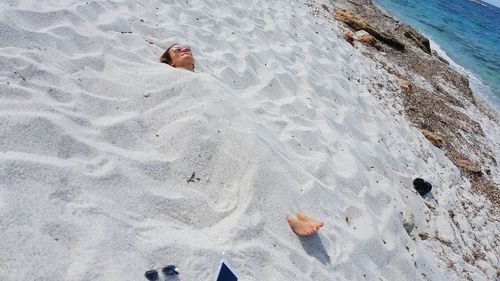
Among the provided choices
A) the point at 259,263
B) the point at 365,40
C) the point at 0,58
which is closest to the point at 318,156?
the point at 259,263

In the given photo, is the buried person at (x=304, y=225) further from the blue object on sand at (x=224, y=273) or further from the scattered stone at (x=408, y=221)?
the scattered stone at (x=408, y=221)

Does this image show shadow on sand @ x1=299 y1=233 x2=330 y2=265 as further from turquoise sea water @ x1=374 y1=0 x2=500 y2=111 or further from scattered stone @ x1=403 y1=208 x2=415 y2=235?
turquoise sea water @ x1=374 y1=0 x2=500 y2=111

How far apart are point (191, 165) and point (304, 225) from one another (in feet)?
2.95

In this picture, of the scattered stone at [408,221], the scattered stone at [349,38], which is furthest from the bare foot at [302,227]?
the scattered stone at [349,38]

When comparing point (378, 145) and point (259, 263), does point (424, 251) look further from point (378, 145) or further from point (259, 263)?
point (259, 263)

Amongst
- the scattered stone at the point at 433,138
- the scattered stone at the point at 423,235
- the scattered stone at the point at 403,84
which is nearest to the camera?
the scattered stone at the point at 423,235

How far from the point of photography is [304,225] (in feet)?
9.41

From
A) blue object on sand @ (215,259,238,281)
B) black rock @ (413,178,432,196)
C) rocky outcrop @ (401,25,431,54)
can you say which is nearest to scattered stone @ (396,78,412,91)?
black rock @ (413,178,432,196)

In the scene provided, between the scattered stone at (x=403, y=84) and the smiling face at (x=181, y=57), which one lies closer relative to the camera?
the smiling face at (x=181, y=57)

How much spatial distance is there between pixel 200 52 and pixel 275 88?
94 cm

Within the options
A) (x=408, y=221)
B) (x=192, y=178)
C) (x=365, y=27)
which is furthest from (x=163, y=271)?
(x=365, y=27)

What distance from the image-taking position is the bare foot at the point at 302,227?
285 centimetres

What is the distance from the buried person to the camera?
2846 mm

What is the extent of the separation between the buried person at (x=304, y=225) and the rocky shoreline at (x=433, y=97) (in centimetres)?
411
